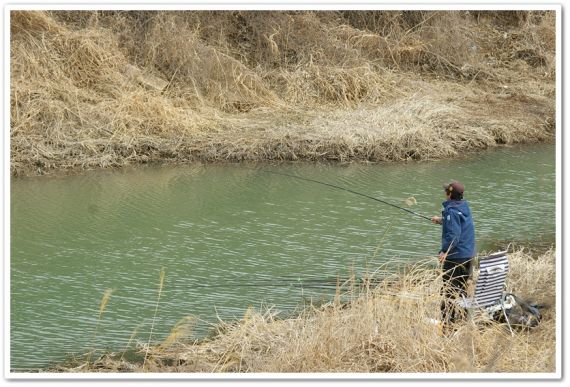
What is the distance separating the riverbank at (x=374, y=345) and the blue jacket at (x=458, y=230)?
22 cm

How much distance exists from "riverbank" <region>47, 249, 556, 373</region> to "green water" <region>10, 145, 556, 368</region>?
2.57 ft

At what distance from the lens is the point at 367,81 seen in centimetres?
1681

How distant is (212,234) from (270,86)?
7101 millimetres

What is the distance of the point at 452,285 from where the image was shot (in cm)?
657

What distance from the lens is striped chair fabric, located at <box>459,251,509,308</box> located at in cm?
624

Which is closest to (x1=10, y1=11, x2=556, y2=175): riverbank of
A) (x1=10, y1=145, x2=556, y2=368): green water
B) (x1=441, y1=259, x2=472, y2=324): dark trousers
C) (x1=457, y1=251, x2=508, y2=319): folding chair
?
(x1=10, y1=145, x2=556, y2=368): green water

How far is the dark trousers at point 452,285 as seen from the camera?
6.21 metres

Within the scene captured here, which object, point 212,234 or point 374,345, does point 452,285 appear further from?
point 212,234

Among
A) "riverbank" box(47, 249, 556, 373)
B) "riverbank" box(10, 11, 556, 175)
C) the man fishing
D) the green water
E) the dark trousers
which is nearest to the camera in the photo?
"riverbank" box(47, 249, 556, 373)

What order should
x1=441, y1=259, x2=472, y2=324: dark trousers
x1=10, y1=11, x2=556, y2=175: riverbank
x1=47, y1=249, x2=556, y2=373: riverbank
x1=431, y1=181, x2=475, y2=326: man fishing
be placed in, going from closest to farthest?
x1=47, y1=249, x2=556, y2=373: riverbank < x1=441, y1=259, x2=472, y2=324: dark trousers < x1=431, y1=181, x2=475, y2=326: man fishing < x1=10, y1=11, x2=556, y2=175: riverbank

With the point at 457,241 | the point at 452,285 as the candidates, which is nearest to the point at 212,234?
the point at 452,285

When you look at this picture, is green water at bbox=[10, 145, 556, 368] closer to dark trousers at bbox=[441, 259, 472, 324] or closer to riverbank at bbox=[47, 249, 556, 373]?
riverbank at bbox=[47, 249, 556, 373]

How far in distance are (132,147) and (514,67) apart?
8.97 meters
